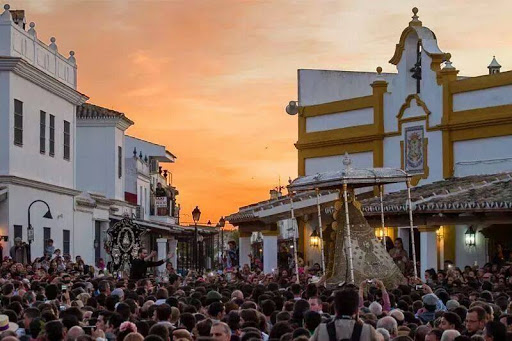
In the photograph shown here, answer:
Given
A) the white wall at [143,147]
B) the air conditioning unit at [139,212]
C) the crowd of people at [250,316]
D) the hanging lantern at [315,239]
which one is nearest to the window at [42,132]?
the hanging lantern at [315,239]

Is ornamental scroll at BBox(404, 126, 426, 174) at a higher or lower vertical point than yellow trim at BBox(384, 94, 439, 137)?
lower

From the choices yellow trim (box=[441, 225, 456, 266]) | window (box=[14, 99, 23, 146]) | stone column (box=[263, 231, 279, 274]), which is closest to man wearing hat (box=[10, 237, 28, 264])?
window (box=[14, 99, 23, 146])

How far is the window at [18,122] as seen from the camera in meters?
39.8

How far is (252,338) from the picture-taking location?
11.8 meters

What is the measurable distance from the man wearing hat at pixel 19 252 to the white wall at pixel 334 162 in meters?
12.2

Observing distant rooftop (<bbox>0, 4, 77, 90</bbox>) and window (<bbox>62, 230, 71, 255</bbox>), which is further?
window (<bbox>62, 230, 71, 255</bbox>)

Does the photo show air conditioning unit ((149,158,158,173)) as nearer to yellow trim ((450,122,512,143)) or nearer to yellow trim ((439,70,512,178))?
yellow trim ((439,70,512,178))

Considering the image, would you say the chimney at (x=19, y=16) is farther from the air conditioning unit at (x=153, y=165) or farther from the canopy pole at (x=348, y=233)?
the air conditioning unit at (x=153, y=165)

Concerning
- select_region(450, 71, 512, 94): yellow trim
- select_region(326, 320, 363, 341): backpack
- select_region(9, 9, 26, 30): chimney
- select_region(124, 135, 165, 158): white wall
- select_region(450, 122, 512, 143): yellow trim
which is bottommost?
select_region(326, 320, 363, 341): backpack

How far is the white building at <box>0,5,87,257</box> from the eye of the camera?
128ft

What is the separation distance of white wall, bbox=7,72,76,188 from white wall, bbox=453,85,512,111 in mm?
13407

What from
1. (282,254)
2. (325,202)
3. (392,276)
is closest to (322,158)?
(282,254)

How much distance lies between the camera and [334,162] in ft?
153

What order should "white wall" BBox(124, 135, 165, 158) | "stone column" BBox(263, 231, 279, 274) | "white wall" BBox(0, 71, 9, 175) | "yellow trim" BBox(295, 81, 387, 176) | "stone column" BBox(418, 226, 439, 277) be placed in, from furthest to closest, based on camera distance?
"white wall" BBox(124, 135, 165, 158) < "yellow trim" BBox(295, 81, 387, 176) < "stone column" BBox(263, 231, 279, 274) < "white wall" BBox(0, 71, 9, 175) < "stone column" BBox(418, 226, 439, 277)
